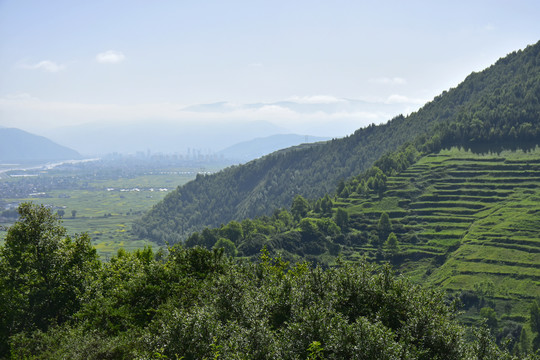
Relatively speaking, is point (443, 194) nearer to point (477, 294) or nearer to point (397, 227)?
point (397, 227)

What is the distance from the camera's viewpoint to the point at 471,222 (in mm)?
153250

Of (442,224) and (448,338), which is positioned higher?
(448,338)

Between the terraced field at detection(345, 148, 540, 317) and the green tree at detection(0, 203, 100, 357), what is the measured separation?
103866 millimetres

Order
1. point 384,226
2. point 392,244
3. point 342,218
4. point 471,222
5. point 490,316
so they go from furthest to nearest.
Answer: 1. point 342,218
2. point 384,226
3. point 471,222
4. point 392,244
5. point 490,316

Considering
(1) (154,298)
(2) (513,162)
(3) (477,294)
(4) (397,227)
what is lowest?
(3) (477,294)

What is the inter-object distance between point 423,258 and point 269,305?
122m

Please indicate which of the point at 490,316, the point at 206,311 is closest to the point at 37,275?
the point at 206,311

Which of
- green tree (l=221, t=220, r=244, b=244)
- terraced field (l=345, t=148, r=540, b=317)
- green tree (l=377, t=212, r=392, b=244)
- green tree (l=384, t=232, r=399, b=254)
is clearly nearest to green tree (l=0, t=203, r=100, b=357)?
terraced field (l=345, t=148, r=540, b=317)

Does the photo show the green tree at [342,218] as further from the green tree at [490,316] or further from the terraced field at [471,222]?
the green tree at [490,316]

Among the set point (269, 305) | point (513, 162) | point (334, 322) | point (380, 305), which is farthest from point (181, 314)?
point (513, 162)

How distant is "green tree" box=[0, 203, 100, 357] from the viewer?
4466 centimetres

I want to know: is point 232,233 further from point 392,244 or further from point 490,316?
point 490,316

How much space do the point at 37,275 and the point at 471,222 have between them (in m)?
149

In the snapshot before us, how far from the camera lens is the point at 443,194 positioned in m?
175
